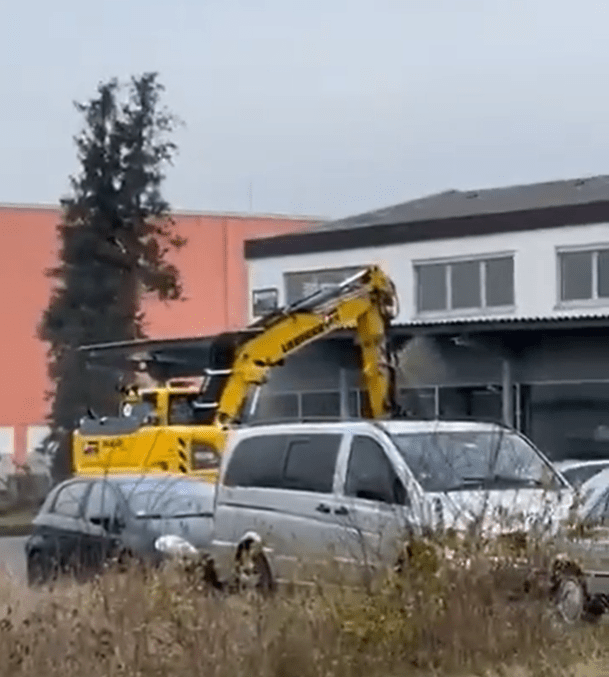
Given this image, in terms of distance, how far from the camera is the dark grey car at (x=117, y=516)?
19.9 metres

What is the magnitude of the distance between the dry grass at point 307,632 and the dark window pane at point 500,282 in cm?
3678

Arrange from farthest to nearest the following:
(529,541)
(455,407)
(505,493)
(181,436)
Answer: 1. (455,407)
2. (181,436)
3. (505,493)
4. (529,541)

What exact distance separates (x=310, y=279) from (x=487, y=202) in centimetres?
513

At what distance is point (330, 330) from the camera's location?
34.8m

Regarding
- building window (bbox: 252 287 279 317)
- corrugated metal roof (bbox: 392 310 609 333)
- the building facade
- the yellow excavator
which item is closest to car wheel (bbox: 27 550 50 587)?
the yellow excavator

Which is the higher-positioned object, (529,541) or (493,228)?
(493,228)

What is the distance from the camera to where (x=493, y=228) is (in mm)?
49594

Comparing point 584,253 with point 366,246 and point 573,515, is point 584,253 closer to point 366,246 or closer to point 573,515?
point 366,246

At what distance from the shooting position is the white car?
13617 millimetres

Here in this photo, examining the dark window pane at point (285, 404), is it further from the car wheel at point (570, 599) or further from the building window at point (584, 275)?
the car wheel at point (570, 599)

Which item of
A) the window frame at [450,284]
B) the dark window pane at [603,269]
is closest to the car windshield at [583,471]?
the dark window pane at [603,269]

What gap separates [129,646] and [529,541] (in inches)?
107

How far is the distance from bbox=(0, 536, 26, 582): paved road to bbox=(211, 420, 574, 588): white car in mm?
1623

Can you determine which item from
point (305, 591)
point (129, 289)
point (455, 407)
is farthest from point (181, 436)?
point (129, 289)
